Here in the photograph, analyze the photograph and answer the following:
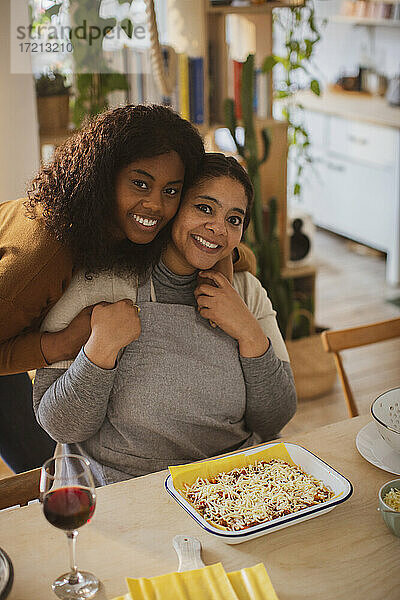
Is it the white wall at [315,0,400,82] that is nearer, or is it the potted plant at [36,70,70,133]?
the potted plant at [36,70,70,133]

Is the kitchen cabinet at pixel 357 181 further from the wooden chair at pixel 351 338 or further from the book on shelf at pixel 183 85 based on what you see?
the wooden chair at pixel 351 338

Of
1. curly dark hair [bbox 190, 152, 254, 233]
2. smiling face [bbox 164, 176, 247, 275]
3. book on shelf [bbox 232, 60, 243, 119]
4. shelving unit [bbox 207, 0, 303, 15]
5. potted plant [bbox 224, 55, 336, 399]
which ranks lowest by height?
potted plant [bbox 224, 55, 336, 399]

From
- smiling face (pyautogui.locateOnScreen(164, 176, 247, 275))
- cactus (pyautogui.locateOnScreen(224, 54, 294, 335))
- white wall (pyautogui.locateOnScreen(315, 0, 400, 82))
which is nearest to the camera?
smiling face (pyautogui.locateOnScreen(164, 176, 247, 275))

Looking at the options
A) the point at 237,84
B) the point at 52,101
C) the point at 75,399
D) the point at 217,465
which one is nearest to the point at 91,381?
the point at 75,399

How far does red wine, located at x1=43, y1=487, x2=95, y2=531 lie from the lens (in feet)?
3.32

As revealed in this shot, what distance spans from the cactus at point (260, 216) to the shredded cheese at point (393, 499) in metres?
1.77

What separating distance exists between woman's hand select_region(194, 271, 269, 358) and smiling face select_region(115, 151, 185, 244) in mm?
176

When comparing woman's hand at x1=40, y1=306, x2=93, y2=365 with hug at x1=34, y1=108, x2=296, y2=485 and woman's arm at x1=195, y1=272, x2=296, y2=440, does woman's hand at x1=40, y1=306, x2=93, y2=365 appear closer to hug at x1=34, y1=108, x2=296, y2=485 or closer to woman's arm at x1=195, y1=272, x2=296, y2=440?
hug at x1=34, y1=108, x2=296, y2=485

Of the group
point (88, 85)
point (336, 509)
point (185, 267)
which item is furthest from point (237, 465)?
point (88, 85)

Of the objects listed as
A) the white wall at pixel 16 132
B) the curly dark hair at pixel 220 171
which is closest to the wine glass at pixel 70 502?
the curly dark hair at pixel 220 171

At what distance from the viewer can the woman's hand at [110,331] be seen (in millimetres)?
1425

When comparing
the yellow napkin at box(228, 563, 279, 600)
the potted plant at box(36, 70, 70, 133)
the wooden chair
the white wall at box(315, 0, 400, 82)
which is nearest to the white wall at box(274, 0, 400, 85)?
the white wall at box(315, 0, 400, 82)

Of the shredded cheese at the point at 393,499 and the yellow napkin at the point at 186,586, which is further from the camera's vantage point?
the shredded cheese at the point at 393,499

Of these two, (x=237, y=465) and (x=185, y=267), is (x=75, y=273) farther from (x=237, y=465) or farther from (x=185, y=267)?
(x=237, y=465)
